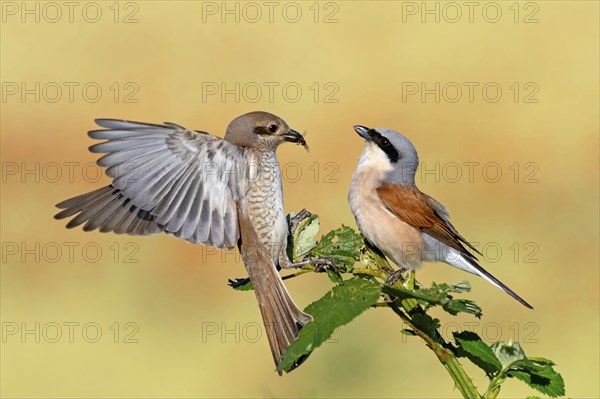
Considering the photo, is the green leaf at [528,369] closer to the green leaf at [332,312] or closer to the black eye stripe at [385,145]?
the green leaf at [332,312]

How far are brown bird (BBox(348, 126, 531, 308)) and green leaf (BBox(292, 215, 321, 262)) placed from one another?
1013 millimetres

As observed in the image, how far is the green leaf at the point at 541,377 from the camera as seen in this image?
79.7 inches

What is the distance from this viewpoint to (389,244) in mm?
3855

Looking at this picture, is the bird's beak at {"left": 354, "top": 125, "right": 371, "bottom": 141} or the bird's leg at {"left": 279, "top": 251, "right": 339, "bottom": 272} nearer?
the bird's leg at {"left": 279, "top": 251, "right": 339, "bottom": 272}

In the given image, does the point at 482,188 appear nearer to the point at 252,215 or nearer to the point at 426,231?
the point at 426,231

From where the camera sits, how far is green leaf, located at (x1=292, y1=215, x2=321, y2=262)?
277 centimetres

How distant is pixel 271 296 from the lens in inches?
132

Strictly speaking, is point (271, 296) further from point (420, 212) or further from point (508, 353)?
point (508, 353)

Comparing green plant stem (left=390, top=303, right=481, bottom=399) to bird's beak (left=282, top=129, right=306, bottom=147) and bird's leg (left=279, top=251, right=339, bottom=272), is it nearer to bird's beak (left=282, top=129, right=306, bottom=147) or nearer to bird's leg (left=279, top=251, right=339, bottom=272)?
bird's leg (left=279, top=251, right=339, bottom=272)

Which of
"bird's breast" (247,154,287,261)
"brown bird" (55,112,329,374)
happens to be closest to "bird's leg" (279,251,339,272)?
"brown bird" (55,112,329,374)

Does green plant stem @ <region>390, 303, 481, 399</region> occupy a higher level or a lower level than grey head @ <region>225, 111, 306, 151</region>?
lower

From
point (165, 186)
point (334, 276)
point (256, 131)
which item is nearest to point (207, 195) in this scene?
point (165, 186)

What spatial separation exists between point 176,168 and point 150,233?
0.82ft

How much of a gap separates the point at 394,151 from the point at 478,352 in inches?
91.5
